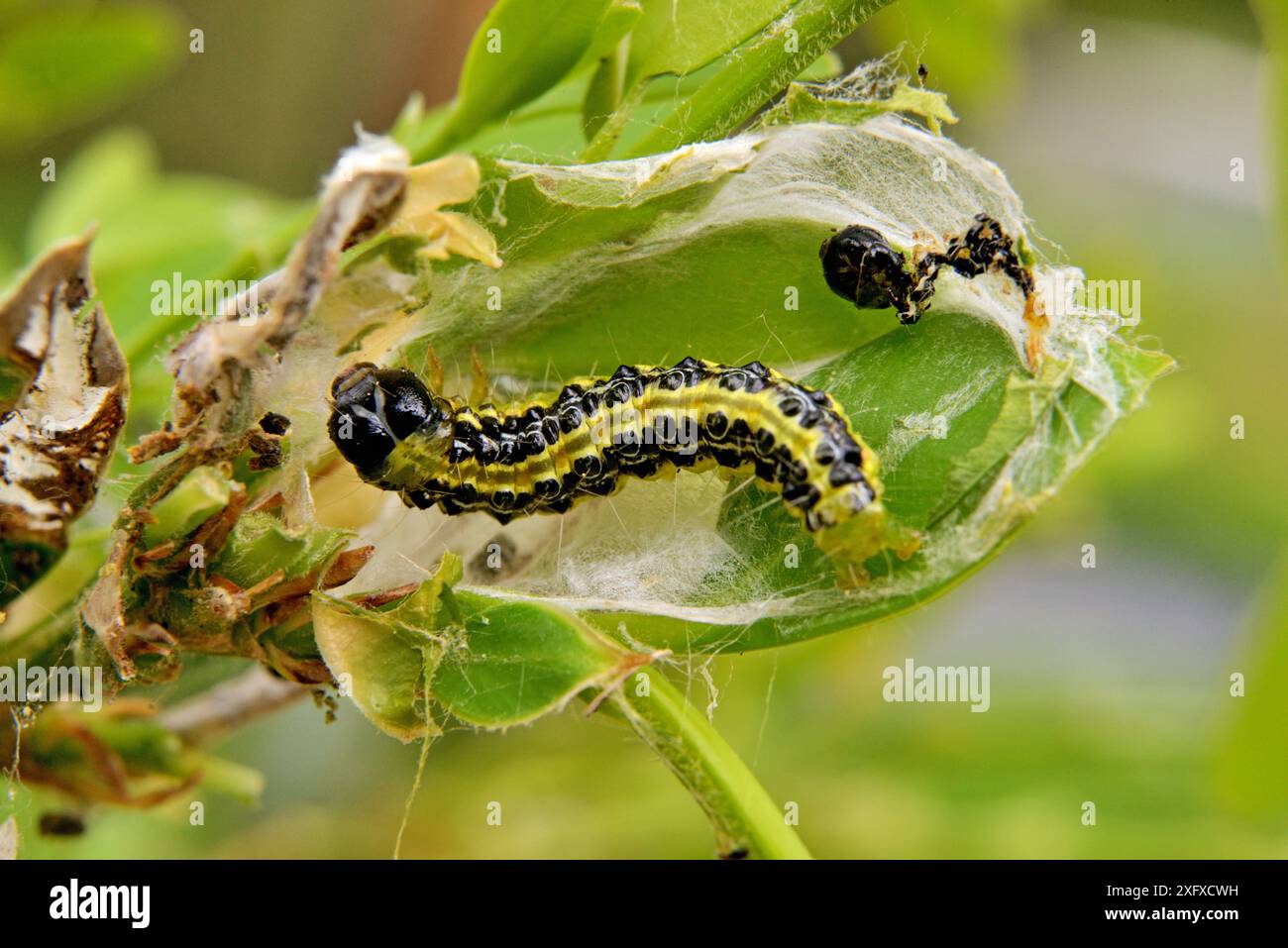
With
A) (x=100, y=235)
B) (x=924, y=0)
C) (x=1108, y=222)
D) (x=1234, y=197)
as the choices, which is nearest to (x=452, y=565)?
(x=924, y=0)

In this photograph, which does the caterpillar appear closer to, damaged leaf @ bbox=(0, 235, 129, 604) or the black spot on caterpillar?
the black spot on caterpillar

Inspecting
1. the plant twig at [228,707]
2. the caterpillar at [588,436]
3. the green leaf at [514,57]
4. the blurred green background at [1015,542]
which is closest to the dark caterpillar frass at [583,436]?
the caterpillar at [588,436]

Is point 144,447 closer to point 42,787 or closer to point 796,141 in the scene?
point 42,787

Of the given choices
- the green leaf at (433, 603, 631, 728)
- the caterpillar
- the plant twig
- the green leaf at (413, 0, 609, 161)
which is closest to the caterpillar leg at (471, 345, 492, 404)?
the caterpillar

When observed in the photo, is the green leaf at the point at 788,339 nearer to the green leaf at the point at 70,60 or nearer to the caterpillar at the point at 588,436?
the caterpillar at the point at 588,436

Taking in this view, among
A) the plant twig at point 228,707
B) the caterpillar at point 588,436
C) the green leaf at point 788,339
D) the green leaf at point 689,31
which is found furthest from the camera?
the plant twig at point 228,707

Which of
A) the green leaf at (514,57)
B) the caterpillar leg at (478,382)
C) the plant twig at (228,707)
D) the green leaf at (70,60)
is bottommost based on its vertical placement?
the plant twig at (228,707)

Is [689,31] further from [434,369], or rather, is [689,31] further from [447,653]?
[447,653]
